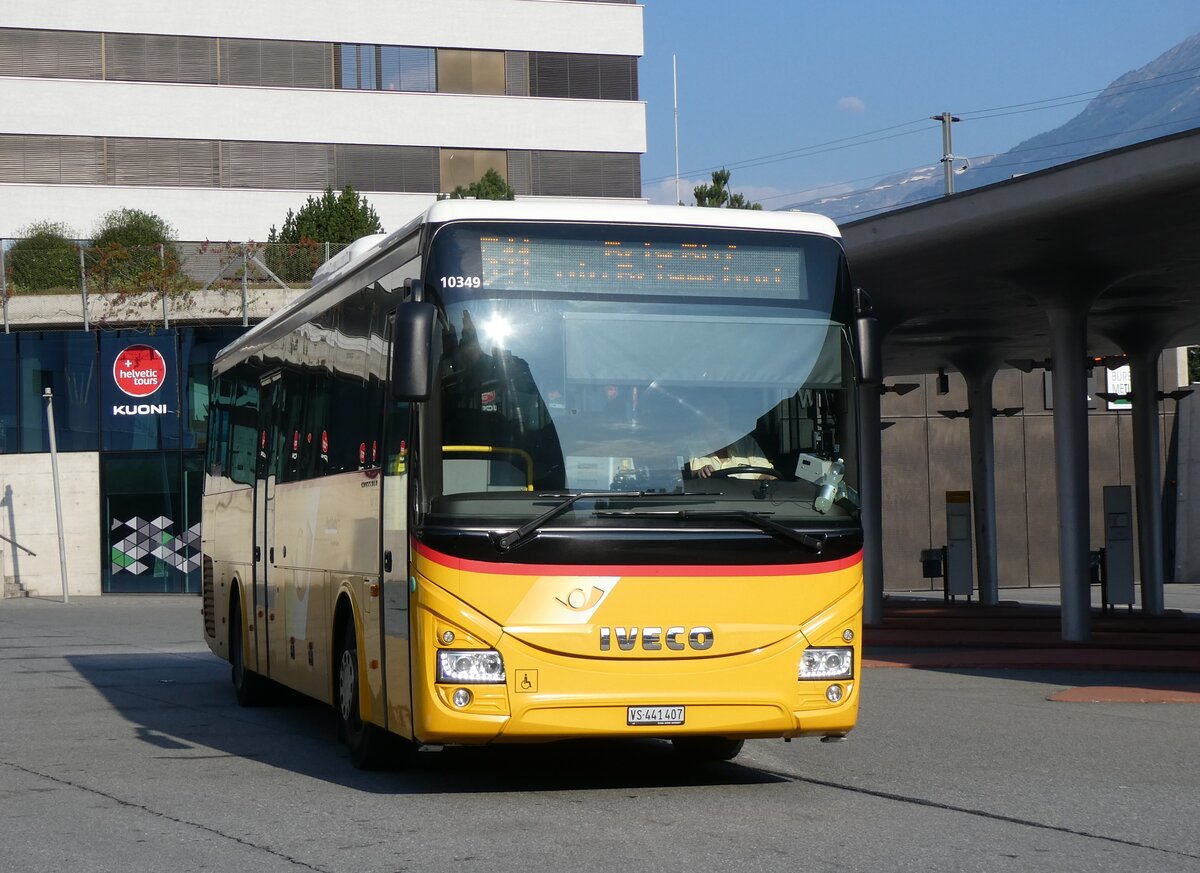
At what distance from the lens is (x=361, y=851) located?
812 centimetres

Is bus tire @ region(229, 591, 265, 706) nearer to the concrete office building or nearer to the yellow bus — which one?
the yellow bus

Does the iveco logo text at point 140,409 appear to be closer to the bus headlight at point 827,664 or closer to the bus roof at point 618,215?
the bus roof at point 618,215

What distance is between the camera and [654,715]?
942 cm

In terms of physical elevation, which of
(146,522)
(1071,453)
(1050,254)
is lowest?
(146,522)

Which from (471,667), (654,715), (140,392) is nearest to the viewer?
(471,667)

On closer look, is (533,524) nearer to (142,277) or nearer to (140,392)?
(142,277)

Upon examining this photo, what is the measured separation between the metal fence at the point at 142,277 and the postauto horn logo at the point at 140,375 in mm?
841

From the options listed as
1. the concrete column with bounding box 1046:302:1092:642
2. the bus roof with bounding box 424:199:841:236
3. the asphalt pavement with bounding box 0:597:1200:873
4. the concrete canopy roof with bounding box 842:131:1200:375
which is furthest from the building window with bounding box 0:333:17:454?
the bus roof with bounding box 424:199:841:236

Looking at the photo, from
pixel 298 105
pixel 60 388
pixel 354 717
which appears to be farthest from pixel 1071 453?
pixel 298 105

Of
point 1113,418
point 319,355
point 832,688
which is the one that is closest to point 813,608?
point 832,688

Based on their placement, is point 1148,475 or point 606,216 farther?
point 1148,475

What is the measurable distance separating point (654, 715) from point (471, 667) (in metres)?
1.00

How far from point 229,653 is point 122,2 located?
1900 inches

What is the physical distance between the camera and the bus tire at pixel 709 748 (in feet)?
38.5
